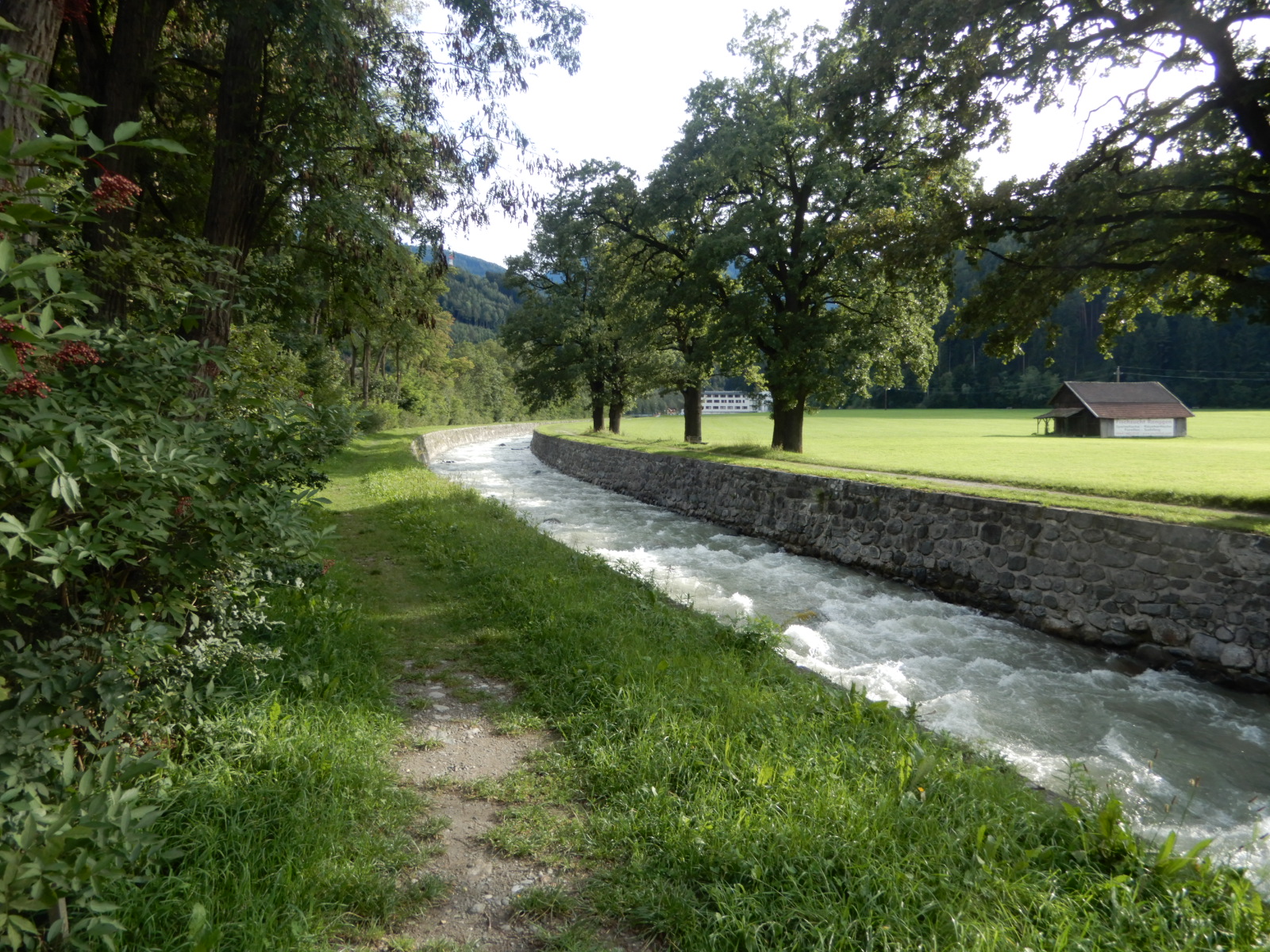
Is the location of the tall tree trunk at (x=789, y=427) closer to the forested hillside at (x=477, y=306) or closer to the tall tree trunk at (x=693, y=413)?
the tall tree trunk at (x=693, y=413)

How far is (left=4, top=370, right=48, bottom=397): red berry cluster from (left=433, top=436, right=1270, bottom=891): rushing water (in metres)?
4.93

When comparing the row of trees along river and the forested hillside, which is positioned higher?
the forested hillside

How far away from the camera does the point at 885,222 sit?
11.7 m

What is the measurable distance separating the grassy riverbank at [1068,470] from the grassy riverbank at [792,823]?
668 cm

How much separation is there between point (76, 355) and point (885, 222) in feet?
38.5

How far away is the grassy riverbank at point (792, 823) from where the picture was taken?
262 centimetres

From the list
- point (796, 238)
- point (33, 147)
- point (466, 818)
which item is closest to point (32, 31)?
point (33, 147)

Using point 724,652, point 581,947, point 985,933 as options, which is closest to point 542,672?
point 724,652

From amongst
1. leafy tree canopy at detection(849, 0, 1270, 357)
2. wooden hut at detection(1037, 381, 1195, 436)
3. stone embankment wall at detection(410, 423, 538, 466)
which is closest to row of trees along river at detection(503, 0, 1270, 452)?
leafy tree canopy at detection(849, 0, 1270, 357)

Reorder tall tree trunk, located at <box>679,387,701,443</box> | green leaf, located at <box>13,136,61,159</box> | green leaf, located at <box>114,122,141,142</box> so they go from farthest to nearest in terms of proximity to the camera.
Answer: tall tree trunk, located at <box>679,387,701,443</box>
green leaf, located at <box>114,122,141,142</box>
green leaf, located at <box>13,136,61,159</box>

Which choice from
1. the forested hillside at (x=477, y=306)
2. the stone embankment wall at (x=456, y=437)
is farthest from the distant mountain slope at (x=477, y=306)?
the stone embankment wall at (x=456, y=437)

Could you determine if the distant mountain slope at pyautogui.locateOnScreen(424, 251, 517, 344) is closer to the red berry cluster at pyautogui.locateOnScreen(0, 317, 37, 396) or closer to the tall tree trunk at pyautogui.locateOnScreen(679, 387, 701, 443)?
the tall tree trunk at pyautogui.locateOnScreen(679, 387, 701, 443)

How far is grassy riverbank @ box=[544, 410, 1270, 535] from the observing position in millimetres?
9453

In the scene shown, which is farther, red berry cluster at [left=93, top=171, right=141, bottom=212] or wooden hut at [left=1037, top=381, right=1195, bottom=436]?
wooden hut at [left=1037, top=381, right=1195, bottom=436]
